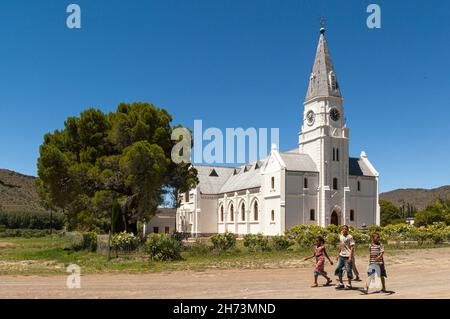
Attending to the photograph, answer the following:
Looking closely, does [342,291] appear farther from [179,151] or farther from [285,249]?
[179,151]

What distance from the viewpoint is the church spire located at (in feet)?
174

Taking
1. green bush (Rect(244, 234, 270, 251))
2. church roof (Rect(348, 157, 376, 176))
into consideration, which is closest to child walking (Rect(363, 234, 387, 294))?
green bush (Rect(244, 234, 270, 251))

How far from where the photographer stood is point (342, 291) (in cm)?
1321

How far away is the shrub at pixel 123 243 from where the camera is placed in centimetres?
2459

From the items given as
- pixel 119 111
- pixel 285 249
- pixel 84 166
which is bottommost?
pixel 285 249

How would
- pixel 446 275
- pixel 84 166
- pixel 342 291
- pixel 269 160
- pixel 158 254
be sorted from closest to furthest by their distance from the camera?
pixel 342 291
pixel 446 275
pixel 158 254
pixel 84 166
pixel 269 160

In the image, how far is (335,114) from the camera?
174 feet

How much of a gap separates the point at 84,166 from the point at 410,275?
71.6 ft

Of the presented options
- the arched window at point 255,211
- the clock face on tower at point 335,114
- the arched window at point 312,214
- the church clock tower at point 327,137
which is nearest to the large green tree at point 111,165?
the arched window at point 312,214

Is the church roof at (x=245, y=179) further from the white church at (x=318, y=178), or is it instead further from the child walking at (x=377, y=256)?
the child walking at (x=377, y=256)

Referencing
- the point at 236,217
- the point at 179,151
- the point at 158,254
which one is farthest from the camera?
the point at 236,217

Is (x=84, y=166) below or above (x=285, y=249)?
above
